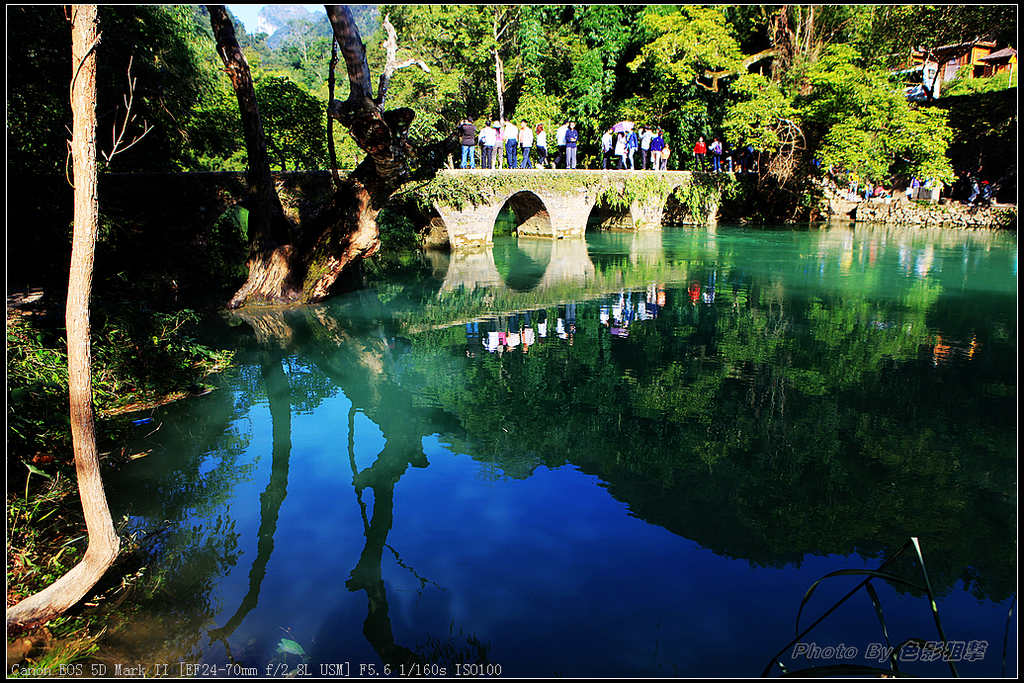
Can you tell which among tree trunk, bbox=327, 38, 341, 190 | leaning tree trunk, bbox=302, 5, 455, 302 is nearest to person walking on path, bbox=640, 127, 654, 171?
leaning tree trunk, bbox=302, 5, 455, 302

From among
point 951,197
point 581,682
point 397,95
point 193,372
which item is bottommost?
point 581,682

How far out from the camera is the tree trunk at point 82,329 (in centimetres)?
326

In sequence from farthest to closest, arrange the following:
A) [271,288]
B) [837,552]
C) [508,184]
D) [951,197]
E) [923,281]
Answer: [951,197] → [508,184] → [923,281] → [271,288] → [837,552]

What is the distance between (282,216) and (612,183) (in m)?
13.4

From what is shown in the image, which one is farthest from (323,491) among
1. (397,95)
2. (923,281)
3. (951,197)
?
(397,95)

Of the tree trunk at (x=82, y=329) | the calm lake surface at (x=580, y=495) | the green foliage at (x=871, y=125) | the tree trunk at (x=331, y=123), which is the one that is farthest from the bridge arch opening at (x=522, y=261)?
the tree trunk at (x=82, y=329)

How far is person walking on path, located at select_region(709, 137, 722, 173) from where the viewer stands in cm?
2570

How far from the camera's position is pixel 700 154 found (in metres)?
25.9

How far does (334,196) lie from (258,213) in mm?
1304

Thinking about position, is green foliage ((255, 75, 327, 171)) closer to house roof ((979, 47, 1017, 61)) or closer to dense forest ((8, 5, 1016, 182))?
dense forest ((8, 5, 1016, 182))

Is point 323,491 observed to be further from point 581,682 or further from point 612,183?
point 612,183

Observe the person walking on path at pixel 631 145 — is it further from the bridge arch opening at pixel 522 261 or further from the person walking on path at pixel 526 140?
the bridge arch opening at pixel 522 261

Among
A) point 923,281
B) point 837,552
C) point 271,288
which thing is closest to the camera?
point 837,552

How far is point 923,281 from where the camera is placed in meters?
14.5
